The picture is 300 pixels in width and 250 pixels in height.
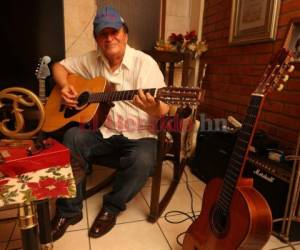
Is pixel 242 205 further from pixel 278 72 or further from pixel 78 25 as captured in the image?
pixel 78 25

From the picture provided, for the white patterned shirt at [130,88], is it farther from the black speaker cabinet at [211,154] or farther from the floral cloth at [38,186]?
the floral cloth at [38,186]

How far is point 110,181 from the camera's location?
1.59 m

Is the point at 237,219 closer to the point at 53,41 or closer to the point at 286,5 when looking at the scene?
the point at 286,5

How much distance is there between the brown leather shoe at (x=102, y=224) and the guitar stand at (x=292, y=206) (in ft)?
2.57

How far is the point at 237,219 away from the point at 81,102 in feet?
3.06

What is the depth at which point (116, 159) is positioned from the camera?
1219mm

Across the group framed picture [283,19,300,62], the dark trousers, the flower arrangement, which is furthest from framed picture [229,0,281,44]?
the dark trousers

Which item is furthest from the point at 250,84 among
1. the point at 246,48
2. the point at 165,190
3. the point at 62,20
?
the point at 62,20

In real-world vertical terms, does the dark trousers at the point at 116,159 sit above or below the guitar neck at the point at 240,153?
below

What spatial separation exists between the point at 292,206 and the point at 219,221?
0.47 meters

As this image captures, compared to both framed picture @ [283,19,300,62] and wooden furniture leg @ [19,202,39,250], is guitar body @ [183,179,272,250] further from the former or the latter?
framed picture @ [283,19,300,62]

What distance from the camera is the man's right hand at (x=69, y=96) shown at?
1277 millimetres

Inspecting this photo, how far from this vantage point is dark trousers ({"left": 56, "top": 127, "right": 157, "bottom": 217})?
115 cm

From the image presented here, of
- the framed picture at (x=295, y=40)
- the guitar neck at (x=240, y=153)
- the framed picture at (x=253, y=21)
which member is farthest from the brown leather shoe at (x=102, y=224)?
the framed picture at (x=253, y=21)
